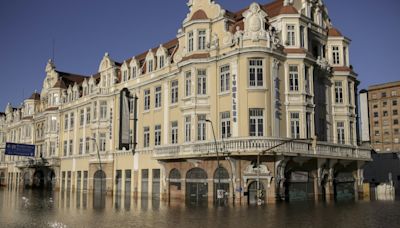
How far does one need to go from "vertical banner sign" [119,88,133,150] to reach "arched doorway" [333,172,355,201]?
2345 centimetres

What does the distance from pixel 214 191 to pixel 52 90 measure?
43.7 meters

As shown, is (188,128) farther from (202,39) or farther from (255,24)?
(255,24)

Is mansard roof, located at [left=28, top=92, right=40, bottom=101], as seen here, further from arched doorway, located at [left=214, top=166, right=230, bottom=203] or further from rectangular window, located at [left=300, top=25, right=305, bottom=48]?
rectangular window, located at [left=300, top=25, right=305, bottom=48]

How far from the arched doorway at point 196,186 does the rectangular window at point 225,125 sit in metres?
4.18

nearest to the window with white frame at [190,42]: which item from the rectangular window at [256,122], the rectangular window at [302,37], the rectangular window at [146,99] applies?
the rectangular window at [256,122]

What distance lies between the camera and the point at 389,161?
2574 inches

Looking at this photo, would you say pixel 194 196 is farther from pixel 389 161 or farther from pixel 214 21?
pixel 389 161

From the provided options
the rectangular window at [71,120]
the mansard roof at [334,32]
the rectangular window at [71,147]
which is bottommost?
the rectangular window at [71,147]

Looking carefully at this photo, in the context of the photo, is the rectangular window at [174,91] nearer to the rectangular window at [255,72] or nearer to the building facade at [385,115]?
the rectangular window at [255,72]

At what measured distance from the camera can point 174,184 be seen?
42.9 m

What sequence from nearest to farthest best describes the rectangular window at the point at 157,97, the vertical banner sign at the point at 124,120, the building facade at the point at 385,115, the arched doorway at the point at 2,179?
the rectangular window at the point at 157,97
the vertical banner sign at the point at 124,120
the arched doorway at the point at 2,179
the building facade at the point at 385,115

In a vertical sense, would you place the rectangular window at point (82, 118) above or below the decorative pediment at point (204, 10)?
below

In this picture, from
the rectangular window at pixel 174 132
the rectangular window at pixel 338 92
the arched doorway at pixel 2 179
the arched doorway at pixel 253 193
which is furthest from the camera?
the arched doorway at pixel 2 179

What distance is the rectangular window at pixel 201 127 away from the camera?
4038cm
